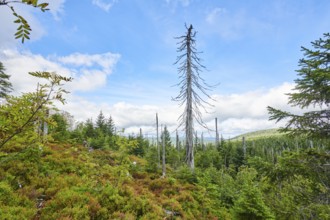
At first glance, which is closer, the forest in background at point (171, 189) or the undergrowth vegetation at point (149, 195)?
the forest in background at point (171, 189)

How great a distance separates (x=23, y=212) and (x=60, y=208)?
974 millimetres

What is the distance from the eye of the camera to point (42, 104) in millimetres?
1957

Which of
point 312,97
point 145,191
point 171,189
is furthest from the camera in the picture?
point 171,189

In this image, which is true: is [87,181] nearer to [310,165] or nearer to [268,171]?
[268,171]

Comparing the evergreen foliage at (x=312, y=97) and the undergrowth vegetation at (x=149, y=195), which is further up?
the evergreen foliage at (x=312, y=97)

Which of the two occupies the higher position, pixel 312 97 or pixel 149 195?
pixel 312 97

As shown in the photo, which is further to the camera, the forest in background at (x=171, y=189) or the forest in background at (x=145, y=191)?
the forest in background at (x=145, y=191)

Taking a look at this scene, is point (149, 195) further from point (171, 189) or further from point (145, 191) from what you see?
point (171, 189)

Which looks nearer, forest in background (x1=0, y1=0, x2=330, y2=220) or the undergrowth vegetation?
forest in background (x1=0, y1=0, x2=330, y2=220)

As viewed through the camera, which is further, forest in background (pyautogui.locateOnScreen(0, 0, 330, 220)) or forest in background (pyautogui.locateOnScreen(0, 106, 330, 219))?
forest in background (pyautogui.locateOnScreen(0, 106, 330, 219))

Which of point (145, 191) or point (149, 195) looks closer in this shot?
point (149, 195)

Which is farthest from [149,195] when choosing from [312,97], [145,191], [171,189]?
[312,97]

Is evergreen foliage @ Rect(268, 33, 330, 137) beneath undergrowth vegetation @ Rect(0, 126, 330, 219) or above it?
above

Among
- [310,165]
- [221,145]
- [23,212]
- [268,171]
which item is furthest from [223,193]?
[221,145]
